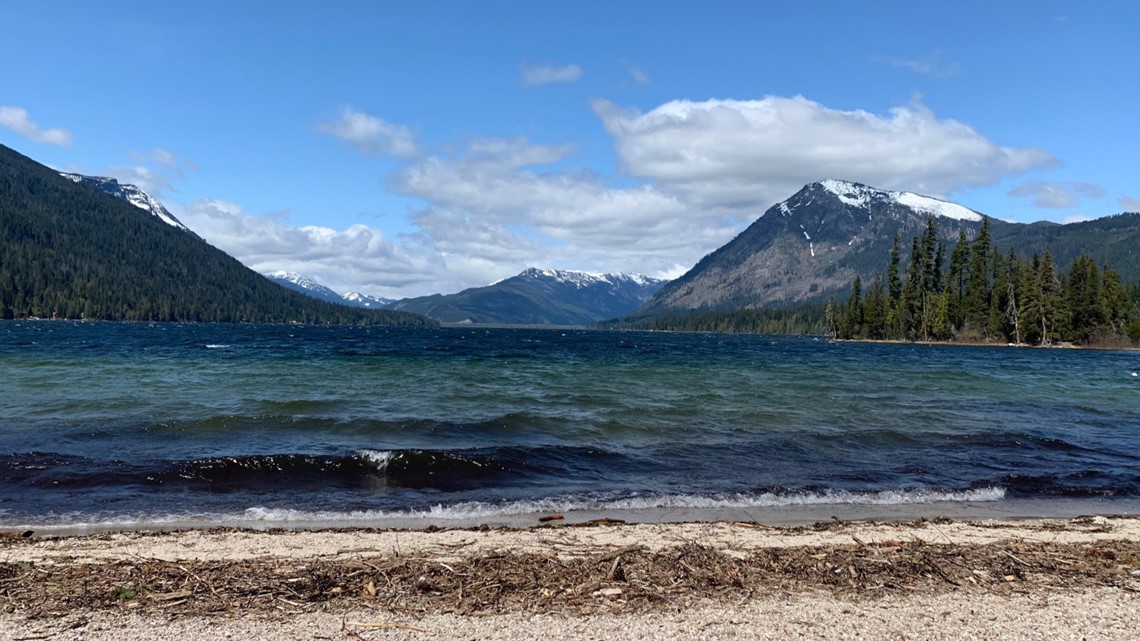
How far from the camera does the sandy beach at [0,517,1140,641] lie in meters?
7.28

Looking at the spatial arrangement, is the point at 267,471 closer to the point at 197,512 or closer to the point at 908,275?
the point at 197,512

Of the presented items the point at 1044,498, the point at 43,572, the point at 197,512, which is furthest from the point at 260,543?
the point at 1044,498

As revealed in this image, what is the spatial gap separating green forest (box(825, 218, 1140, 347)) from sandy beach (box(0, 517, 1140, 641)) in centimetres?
13524

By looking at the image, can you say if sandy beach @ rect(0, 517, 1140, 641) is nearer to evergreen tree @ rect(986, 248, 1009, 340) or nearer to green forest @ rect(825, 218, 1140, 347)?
green forest @ rect(825, 218, 1140, 347)

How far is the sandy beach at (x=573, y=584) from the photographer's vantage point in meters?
7.28

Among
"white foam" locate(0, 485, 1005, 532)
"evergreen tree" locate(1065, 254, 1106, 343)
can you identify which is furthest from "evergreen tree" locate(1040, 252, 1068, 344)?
"white foam" locate(0, 485, 1005, 532)

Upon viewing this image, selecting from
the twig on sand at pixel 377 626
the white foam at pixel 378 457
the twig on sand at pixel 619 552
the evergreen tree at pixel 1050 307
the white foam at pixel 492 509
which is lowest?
the white foam at pixel 492 509

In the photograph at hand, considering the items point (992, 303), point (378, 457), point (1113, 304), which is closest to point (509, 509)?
point (378, 457)

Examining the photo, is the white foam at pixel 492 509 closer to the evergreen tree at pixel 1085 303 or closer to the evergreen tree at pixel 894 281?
the evergreen tree at pixel 1085 303

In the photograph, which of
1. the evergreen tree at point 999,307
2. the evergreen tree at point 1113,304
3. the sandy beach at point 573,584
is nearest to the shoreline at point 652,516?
the sandy beach at point 573,584

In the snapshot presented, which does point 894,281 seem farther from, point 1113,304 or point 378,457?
point 378,457

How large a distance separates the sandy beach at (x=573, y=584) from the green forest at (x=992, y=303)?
135m

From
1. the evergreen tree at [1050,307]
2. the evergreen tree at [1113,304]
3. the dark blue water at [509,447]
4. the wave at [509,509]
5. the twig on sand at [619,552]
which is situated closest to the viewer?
the twig on sand at [619,552]

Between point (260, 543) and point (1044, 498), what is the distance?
17.7 meters
